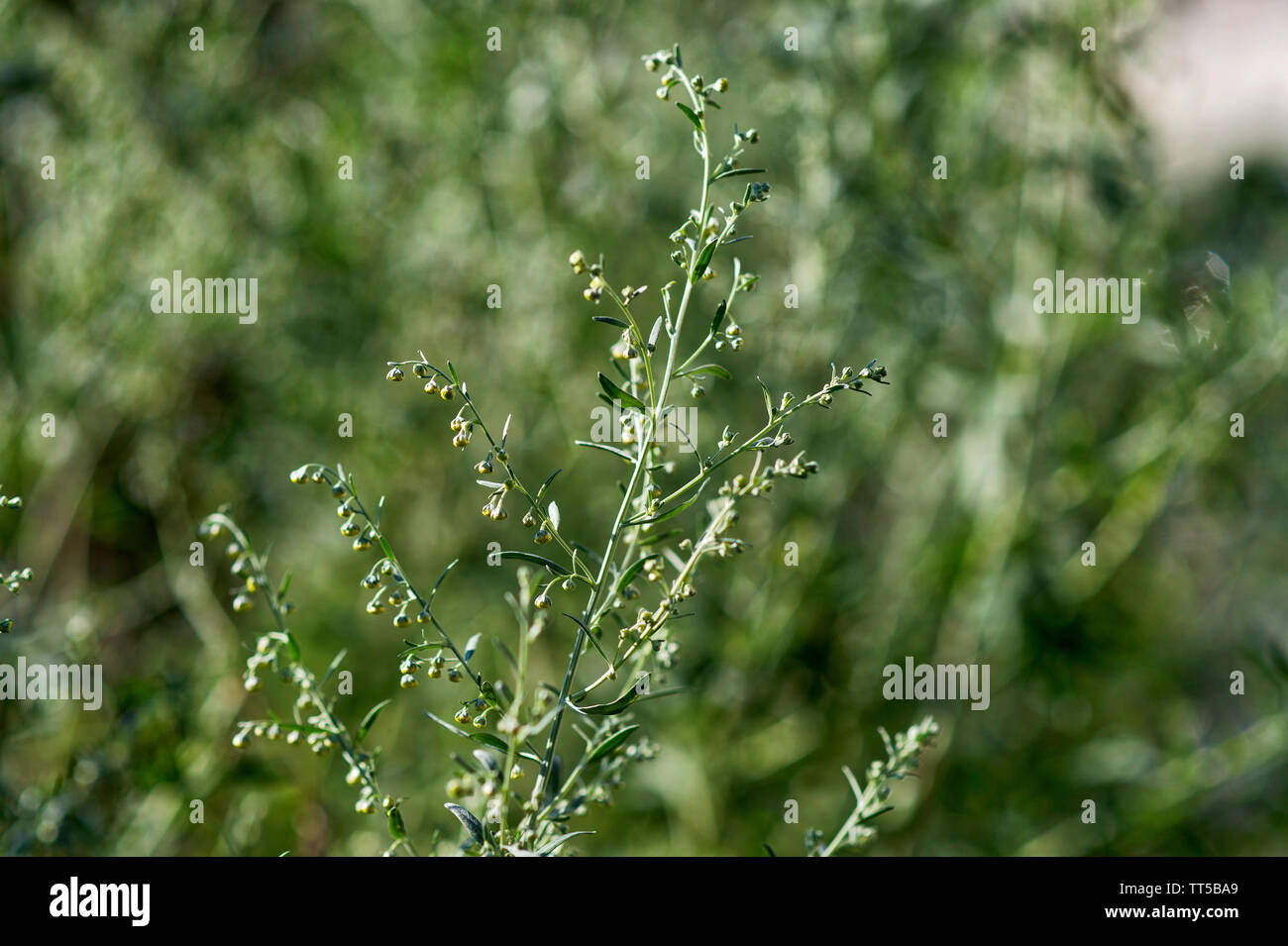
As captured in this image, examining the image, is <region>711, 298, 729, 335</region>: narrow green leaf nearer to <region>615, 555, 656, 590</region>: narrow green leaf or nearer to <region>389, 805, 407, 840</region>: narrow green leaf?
<region>615, 555, 656, 590</region>: narrow green leaf

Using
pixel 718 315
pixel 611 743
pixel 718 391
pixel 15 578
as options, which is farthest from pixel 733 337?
pixel 718 391

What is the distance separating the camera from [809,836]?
32.8 inches

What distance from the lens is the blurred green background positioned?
163cm

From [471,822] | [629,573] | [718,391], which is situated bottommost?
[471,822]

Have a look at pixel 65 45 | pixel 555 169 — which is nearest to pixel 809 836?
pixel 555 169

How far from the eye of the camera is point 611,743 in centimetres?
68

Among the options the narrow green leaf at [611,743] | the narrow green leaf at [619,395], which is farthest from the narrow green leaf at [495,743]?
the narrow green leaf at [619,395]

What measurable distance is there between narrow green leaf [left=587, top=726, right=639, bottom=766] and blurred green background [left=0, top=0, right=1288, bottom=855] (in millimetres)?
831

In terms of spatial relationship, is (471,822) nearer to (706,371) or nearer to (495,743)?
(495,743)

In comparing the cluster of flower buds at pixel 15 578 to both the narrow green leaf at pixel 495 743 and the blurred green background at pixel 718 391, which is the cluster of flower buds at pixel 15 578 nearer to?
the narrow green leaf at pixel 495 743

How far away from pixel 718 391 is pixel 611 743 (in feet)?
4.22

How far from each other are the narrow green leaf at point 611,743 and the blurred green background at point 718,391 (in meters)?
0.83
